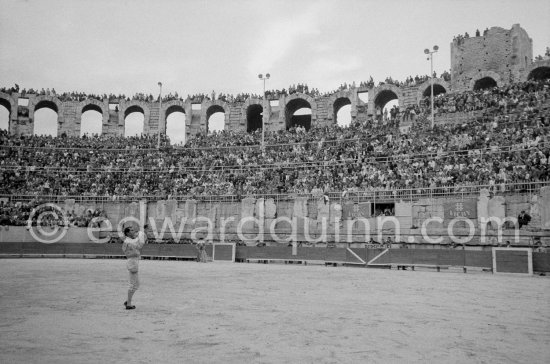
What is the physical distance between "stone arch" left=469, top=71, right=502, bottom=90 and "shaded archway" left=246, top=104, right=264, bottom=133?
2047cm

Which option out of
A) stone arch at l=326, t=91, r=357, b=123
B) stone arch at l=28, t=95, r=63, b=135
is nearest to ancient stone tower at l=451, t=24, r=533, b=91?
stone arch at l=326, t=91, r=357, b=123

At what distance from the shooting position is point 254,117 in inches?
2050

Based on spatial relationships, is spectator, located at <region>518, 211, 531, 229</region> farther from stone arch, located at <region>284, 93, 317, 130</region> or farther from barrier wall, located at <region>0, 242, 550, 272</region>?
stone arch, located at <region>284, 93, 317, 130</region>

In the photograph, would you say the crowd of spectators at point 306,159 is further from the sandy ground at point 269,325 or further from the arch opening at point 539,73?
the sandy ground at point 269,325

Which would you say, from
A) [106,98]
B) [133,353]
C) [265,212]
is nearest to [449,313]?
[133,353]

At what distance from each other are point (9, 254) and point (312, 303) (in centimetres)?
2699

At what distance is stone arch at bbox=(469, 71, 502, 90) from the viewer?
39.6 metres

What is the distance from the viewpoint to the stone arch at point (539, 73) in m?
38.3

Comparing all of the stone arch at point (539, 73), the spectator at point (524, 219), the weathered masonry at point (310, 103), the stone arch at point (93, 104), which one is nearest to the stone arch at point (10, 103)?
the weathered masonry at point (310, 103)

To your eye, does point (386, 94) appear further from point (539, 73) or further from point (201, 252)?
point (201, 252)

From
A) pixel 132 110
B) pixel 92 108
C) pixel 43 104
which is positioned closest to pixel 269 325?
pixel 132 110

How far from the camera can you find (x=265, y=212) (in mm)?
33219

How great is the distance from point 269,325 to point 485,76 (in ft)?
126

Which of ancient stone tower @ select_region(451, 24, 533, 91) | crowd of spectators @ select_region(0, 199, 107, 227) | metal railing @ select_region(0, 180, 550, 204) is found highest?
ancient stone tower @ select_region(451, 24, 533, 91)
